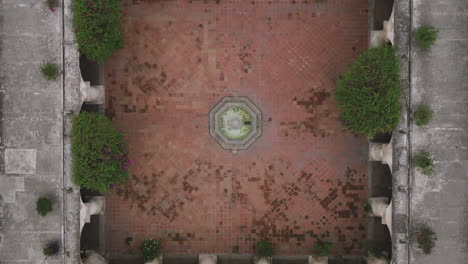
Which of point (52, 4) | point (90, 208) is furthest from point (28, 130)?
point (52, 4)

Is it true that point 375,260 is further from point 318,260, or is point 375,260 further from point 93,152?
point 93,152

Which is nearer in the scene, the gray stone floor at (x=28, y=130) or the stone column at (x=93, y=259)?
the gray stone floor at (x=28, y=130)

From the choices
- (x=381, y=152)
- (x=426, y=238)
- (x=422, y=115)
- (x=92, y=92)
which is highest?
(x=92, y=92)

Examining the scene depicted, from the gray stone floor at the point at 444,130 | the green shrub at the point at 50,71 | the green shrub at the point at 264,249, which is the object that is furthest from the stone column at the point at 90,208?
the gray stone floor at the point at 444,130

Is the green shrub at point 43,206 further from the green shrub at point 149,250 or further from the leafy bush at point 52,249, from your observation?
the green shrub at point 149,250

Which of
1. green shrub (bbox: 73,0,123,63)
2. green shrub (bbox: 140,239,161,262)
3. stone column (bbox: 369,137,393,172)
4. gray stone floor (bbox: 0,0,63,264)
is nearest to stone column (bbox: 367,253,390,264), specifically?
stone column (bbox: 369,137,393,172)

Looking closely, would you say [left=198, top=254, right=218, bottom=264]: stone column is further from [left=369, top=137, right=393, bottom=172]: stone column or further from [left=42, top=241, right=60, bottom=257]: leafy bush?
[left=369, top=137, right=393, bottom=172]: stone column
